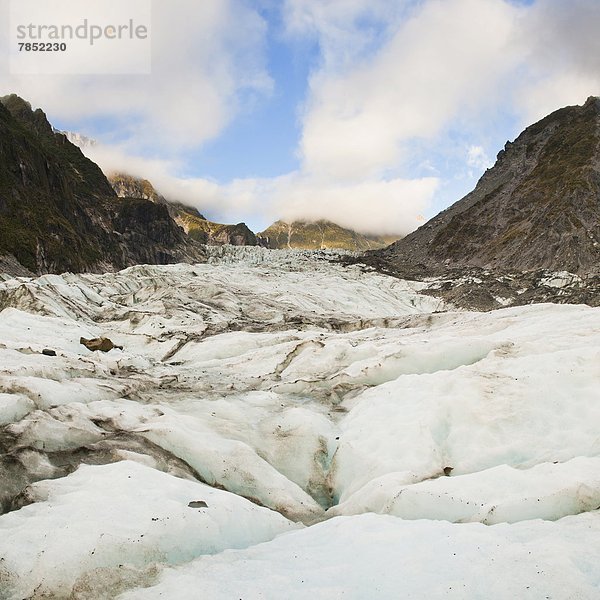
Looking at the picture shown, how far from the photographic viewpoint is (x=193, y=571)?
258 inches

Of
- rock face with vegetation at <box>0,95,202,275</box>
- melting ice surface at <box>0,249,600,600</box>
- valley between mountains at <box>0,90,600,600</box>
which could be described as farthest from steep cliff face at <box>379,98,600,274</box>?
melting ice surface at <box>0,249,600,600</box>

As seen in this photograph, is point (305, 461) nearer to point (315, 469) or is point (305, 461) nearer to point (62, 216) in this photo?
point (315, 469)

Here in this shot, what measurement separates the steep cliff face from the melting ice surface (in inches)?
2701

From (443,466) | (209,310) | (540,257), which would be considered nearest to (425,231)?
(540,257)

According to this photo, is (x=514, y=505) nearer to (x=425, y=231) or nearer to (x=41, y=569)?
(x=41, y=569)

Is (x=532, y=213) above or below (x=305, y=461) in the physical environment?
above

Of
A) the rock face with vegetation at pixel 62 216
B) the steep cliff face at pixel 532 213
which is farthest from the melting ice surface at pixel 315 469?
the steep cliff face at pixel 532 213

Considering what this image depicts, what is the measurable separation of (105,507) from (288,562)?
2935 millimetres

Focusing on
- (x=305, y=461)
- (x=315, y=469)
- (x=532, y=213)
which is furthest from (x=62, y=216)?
(x=532, y=213)

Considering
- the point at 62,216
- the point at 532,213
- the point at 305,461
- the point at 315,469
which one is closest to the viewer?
the point at 315,469

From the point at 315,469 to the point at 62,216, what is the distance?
8721 centimetres

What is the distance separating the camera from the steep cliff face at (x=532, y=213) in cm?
8138

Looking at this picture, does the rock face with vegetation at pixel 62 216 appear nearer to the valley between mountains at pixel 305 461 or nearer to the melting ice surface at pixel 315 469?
the valley between mountains at pixel 305 461

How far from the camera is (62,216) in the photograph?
281 ft
